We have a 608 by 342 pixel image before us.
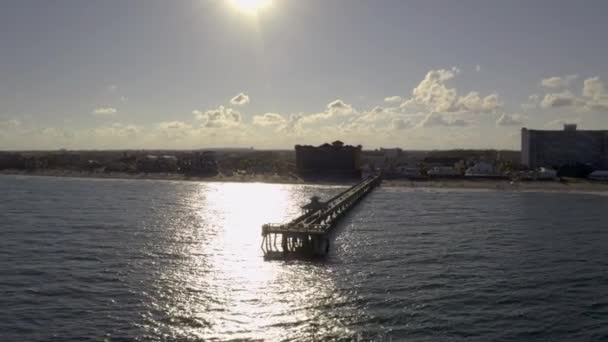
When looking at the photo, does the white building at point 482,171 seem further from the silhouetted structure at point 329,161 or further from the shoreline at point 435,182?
the silhouetted structure at point 329,161

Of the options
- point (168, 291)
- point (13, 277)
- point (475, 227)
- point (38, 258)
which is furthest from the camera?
point (475, 227)

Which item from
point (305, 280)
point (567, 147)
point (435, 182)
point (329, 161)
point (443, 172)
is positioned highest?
point (567, 147)

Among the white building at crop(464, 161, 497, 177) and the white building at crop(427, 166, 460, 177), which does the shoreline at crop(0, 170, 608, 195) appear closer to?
the white building at crop(427, 166, 460, 177)

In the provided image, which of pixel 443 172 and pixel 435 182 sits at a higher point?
pixel 443 172

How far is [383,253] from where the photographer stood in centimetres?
3444

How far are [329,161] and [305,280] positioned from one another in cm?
8812

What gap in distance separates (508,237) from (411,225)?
8.56m

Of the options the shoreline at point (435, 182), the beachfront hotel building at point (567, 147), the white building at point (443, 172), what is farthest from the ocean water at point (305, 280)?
the beachfront hotel building at point (567, 147)

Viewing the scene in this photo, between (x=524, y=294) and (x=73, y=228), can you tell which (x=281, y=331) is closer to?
(x=524, y=294)

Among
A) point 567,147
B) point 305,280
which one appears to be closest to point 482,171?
point 567,147

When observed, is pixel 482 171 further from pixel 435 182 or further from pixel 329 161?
pixel 329 161

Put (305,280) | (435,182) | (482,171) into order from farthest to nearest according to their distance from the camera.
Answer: (482,171) < (435,182) < (305,280)

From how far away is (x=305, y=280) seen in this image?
2792 cm

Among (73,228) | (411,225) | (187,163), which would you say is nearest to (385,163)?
(187,163)
